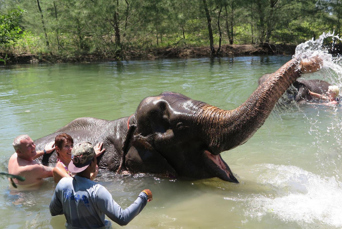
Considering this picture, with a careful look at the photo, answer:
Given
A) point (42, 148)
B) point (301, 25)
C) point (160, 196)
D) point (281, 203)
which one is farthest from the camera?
point (301, 25)

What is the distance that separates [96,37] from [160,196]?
29.6 meters

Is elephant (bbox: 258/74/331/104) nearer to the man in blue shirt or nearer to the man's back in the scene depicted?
the man's back

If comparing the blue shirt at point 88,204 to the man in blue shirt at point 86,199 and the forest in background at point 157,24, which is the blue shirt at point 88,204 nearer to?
the man in blue shirt at point 86,199

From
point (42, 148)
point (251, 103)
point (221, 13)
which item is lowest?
point (42, 148)

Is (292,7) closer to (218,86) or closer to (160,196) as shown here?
(218,86)

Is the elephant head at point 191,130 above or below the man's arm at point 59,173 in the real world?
above

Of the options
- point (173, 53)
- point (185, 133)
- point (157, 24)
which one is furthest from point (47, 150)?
point (157, 24)

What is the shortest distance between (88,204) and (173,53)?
99.9 ft

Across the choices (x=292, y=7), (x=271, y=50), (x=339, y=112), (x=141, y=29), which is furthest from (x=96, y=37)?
(x=339, y=112)

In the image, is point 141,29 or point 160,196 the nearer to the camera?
point 160,196

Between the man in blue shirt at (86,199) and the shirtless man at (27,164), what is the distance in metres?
1.54

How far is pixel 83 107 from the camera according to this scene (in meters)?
10.6

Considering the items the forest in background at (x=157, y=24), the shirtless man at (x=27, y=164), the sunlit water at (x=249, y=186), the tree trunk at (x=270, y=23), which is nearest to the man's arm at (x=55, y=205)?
the sunlit water at (x=249, y=186)

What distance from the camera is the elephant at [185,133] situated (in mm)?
3621
